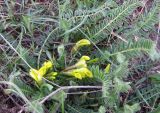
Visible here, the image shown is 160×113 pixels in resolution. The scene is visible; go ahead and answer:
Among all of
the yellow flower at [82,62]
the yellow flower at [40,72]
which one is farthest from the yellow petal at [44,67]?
the yellow flower at [82,62]

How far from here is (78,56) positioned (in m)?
1.49

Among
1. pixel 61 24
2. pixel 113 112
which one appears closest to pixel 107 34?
pixel 61 24

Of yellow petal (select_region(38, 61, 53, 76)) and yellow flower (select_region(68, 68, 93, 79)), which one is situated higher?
yellow petal (select_region(38, 61, 53, 76))

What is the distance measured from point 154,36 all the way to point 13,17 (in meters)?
0.66

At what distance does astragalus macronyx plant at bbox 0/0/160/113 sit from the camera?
133 cm

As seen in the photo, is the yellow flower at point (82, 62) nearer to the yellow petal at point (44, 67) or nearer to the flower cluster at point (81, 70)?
the flower cluster at point (81, 70)

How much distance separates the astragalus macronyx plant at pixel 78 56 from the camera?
1.33 metres

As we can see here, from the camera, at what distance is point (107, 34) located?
1502mm

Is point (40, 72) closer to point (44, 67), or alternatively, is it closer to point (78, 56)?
point (44, 67)

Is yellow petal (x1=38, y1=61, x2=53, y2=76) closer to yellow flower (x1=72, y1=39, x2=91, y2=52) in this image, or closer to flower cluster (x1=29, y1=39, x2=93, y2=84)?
flower cluster (x1=29, y1=39, x2=93, y2=84)

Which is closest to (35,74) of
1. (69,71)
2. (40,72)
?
(40,72)

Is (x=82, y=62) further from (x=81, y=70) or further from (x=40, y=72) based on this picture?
(x=40, y=72)

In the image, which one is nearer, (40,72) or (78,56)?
(40,72)

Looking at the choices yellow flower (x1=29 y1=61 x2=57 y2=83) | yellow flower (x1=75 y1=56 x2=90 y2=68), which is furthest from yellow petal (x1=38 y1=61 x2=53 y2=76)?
yellow flower (x1=75 y1=56 x2=90 y2=68)
